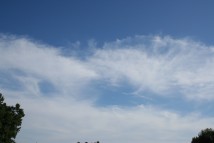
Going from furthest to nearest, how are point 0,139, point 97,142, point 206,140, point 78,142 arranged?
1. point 78,142
2. point 97,142
3. point 206,140
4. point 0,139

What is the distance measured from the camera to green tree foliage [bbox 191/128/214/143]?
306 ft

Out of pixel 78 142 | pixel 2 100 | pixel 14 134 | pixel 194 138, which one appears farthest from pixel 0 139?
pixel 78 142

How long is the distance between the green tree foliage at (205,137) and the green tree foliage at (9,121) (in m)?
53.0

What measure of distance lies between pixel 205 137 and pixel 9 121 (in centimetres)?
5623

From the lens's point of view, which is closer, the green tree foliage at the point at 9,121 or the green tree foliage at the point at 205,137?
the green tree foliage at the point at 9,121

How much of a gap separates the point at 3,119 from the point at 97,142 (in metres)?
89.4

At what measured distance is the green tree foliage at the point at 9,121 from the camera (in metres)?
65.2

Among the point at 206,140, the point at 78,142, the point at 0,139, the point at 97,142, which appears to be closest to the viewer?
the point at 0,139

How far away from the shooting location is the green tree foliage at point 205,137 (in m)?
93.2

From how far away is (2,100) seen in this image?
67562mm

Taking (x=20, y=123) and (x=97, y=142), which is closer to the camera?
(x=20, y=123)

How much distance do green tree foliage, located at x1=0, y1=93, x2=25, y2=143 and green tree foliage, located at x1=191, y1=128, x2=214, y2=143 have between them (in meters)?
Answer: 53.0

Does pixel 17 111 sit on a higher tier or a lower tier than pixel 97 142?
lower

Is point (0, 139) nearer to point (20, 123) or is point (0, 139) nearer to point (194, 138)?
point (20, 123)
